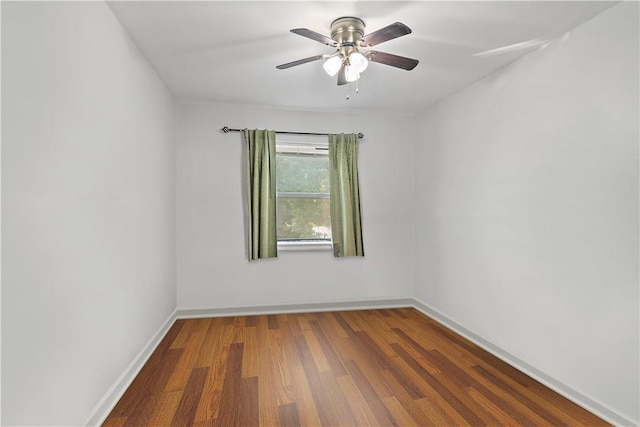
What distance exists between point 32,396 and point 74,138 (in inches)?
42.8

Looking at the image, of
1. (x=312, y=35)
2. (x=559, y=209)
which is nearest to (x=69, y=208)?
(x=312, y=35)

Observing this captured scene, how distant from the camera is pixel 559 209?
2.02 metres

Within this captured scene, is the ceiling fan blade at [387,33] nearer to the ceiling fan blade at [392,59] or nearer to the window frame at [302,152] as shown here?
the ceiling fan blade at [392,59]

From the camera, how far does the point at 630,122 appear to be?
5.42ft

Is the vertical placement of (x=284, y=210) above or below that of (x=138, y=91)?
below

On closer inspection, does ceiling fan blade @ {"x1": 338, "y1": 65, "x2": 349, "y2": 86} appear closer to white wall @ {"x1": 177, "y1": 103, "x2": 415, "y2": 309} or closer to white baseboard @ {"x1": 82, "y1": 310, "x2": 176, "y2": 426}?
white wall @ {"x1": 177, "y1": 103, "x2": 415, "y2": 309}

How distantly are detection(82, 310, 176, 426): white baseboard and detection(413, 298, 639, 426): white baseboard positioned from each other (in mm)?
2767

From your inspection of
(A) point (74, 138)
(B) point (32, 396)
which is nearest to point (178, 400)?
(B) point (32, 396)

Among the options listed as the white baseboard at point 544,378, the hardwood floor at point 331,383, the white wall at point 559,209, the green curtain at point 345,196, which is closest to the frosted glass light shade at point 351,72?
the white wall at point 559,209

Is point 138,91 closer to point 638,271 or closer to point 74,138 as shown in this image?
point 74,138

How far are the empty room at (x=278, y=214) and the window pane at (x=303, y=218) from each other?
0.11 meters

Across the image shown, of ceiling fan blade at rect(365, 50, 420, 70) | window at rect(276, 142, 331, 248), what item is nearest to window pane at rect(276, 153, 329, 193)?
window at rect(276, 142, 331, 248)

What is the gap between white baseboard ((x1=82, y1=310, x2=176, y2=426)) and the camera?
64.0 inches

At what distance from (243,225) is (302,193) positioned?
2.59ft
